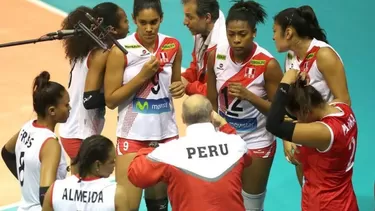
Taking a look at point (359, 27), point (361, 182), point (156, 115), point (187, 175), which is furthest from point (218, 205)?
point (359, 27)

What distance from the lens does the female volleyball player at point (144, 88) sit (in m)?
5.15

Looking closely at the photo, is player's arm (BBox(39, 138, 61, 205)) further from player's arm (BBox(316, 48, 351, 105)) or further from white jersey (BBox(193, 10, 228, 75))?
player's arm (BBox(316, 48, 351, 105))

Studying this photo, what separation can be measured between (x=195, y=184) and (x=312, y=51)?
1.51 m

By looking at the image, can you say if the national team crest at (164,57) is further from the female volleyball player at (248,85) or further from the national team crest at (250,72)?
the national team crest at (250,72)

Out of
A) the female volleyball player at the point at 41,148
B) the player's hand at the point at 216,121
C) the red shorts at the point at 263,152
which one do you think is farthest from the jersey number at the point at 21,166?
the red shorts at the point at 263,152

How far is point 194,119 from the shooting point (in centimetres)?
414

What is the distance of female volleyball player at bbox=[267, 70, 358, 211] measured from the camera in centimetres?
435

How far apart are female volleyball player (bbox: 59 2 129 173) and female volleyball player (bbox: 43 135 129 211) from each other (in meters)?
1.26

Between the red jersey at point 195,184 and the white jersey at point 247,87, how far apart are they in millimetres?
1268

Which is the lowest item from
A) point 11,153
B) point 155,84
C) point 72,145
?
point 72,145

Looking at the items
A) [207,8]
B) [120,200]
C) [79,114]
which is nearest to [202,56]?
[207,8]

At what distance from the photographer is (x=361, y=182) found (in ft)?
23.1

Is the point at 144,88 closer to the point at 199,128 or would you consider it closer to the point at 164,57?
the point at 164,57

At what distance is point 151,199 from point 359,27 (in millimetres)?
6115
